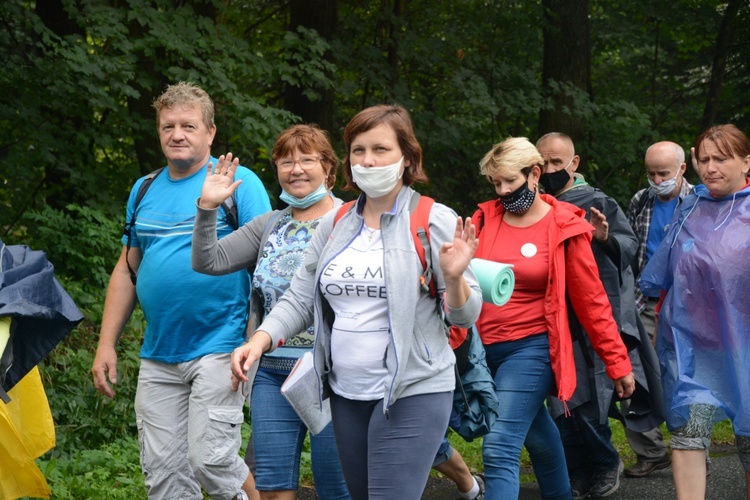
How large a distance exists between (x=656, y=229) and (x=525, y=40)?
269 inches

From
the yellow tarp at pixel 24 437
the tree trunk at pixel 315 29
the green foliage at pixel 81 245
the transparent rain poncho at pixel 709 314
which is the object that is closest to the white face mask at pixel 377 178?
the yellow tarp at pixel 24 437

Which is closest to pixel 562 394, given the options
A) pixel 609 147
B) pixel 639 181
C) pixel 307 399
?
pixel 307 399

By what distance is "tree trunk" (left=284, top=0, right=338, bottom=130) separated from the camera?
447 inches

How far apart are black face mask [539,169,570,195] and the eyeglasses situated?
7.05 feet

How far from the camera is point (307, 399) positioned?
3.79 m

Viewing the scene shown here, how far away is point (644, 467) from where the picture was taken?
704 cm

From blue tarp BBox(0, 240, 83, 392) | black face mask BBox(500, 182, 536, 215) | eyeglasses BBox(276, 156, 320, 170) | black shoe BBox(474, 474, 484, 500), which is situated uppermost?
eyeglasses BBox(276, 156, 320, 170)

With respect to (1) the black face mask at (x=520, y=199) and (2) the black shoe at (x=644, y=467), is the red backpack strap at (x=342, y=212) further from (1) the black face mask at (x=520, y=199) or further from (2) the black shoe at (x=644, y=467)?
(2) the black shoe at (x=644, y=467)

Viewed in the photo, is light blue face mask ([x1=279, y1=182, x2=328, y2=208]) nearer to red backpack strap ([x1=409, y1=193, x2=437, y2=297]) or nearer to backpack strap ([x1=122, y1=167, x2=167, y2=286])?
backpack strap ([x1=122, y1=167, x2=167, y2=286])

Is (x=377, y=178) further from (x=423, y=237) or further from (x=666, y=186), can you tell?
(x=666, y=186)

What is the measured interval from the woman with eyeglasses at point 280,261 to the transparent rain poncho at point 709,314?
2012 millimetres

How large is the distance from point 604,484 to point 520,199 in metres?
2.25

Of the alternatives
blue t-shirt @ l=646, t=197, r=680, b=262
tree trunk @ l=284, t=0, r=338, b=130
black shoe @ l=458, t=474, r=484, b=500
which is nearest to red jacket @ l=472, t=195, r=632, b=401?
black shoe @ l=458, t=474, r=484, b=500

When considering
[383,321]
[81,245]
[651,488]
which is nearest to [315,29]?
[81,245]
